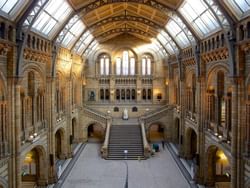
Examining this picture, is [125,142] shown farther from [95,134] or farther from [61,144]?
[95,134]

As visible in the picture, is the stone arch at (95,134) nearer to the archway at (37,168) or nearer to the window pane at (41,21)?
the archway at (37,168)

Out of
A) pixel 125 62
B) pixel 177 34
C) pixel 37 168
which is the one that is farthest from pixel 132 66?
pixel 37 168

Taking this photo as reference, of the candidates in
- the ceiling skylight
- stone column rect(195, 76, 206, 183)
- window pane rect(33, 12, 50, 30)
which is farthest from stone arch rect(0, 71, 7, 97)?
stone column rect(195, 76, 206, 183)

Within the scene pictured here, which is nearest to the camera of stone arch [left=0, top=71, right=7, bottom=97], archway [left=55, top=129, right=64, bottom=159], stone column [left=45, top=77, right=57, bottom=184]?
stone arch [left=0, top=71, right=7, bottom=97]

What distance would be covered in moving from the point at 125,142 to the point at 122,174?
28.1 feet

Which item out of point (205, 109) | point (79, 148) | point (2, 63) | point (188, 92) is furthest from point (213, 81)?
point (79, 148)

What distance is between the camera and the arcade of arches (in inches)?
712

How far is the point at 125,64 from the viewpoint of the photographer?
46969mm

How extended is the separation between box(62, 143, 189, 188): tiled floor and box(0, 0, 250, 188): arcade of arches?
82.3 inches

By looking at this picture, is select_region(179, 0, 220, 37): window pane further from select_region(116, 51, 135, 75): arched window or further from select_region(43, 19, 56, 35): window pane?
select_region(116, 51, 135, 75): arched window

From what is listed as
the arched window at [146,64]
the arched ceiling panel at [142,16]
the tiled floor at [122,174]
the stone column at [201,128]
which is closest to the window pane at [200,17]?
the arched ceiling panel at [142,16]

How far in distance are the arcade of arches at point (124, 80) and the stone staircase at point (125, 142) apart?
7.25 ft

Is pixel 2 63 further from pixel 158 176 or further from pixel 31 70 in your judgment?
pixel 158 176

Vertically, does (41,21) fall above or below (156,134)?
above
